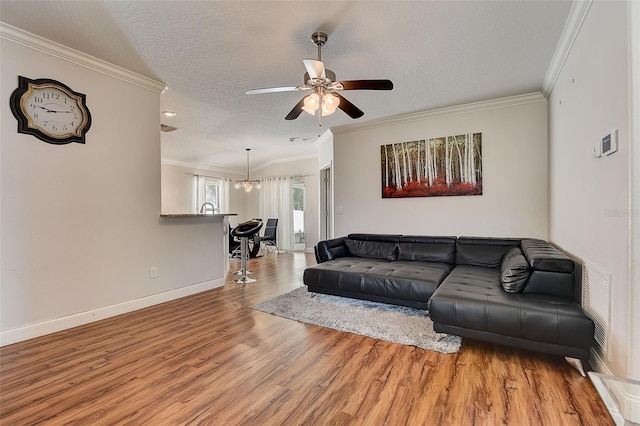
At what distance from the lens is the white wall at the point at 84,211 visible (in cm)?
A: 243

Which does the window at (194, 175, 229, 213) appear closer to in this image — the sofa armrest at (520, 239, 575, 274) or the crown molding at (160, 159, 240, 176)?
the crown molding at (160, 159, 240, 176)

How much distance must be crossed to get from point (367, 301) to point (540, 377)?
1.74 meters

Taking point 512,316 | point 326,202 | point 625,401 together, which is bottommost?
point 625,401

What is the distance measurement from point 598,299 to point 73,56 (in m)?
4.77

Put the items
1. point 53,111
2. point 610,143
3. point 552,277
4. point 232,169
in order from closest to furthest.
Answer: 1. point 610,143
2. point 552,277
3. point 53,111
4. point 232,169

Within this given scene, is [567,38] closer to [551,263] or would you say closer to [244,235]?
[551,263]

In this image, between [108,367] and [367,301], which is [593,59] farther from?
[108,367]

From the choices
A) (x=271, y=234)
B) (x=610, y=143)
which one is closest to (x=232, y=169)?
(x=271, y=234)

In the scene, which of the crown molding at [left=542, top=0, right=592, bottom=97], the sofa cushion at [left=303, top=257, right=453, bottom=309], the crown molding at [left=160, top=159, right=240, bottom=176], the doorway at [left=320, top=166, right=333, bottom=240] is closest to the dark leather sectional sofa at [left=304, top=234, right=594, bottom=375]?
the sofa cushion at [left=303, top=257, right=453, bottom=309]

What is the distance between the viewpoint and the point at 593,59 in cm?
197

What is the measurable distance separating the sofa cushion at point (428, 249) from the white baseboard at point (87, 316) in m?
2.87

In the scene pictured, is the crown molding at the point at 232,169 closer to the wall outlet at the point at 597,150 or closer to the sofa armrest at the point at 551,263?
the sofa armrest at the point at 551,263

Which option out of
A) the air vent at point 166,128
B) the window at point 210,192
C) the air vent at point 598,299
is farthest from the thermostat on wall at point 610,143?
the window at point 210,192

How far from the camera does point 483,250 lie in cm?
355
